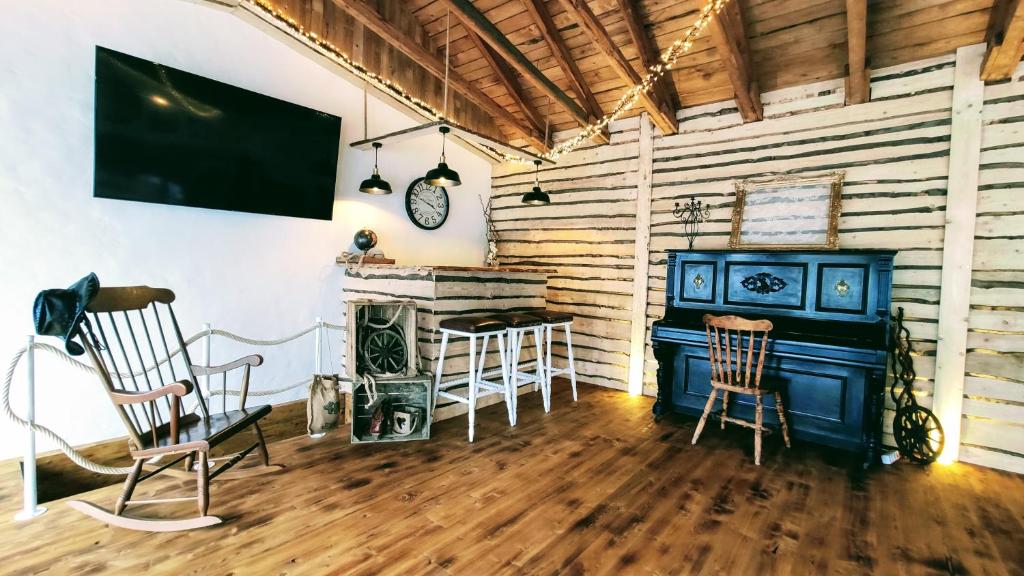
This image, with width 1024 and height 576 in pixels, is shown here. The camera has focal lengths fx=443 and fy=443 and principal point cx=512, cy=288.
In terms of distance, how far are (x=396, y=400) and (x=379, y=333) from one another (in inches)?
23.1

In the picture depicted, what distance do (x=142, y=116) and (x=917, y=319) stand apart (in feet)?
21.1

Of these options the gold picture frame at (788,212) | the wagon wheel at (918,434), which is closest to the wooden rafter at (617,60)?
the gold picture frame at (788,212)

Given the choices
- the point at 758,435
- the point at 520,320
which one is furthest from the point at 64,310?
the point at 758,435

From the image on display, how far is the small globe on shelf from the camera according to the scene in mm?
4770

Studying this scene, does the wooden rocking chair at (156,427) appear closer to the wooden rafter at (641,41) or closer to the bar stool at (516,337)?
the bar stool at (516,337)

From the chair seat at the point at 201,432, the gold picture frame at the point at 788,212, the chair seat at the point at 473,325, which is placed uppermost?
the gold picture frame at the point at 788,212

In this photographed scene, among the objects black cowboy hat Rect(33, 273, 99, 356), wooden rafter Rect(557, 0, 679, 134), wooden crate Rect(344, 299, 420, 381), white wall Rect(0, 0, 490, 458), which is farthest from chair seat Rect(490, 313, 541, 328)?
black cowboy hat Rect(33, 273, 99, 356)

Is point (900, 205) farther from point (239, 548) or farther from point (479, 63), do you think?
point (239, 548)

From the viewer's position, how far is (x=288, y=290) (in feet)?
14.7

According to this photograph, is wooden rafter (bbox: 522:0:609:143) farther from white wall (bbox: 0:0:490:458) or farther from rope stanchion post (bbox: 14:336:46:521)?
rope stanchion post (bbox: 14:336:46:521)

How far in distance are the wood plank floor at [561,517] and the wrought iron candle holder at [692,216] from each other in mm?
2184

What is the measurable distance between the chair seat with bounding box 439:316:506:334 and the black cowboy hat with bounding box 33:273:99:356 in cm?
216

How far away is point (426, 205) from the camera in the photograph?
5730 millimetres

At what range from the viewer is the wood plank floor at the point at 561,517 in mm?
2076
